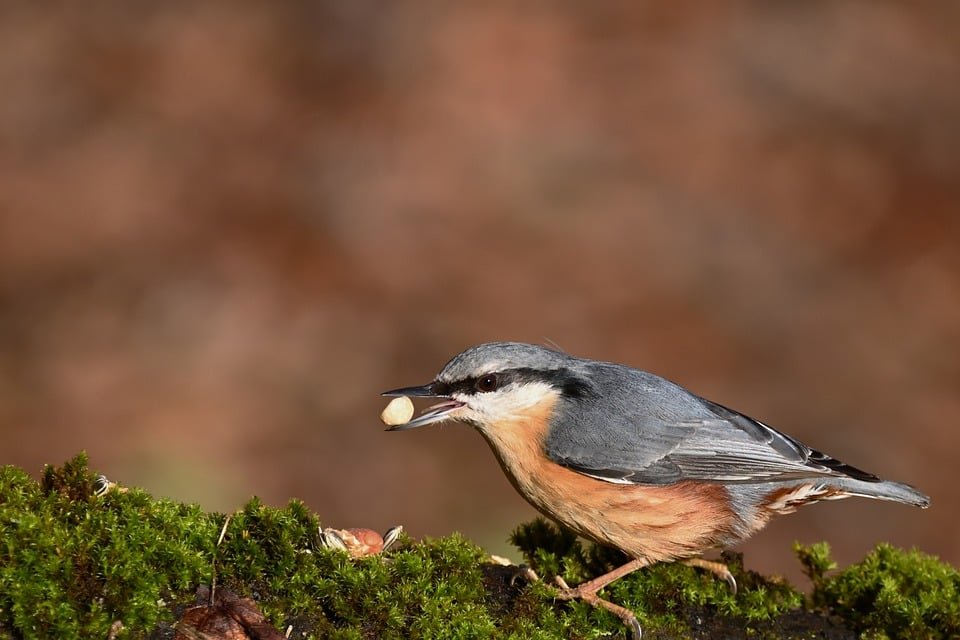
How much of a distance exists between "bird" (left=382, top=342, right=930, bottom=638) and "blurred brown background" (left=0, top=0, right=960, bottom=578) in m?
2.82

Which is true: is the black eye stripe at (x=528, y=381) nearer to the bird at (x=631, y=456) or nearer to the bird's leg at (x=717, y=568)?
the bird at (x=631, y=456)

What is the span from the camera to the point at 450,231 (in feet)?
27.8

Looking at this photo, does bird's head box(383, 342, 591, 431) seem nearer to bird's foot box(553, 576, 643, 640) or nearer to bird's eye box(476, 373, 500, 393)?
bird's eye box(476, 373, 500, 393)

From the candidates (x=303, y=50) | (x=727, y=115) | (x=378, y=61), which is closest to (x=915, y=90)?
(x=727, y=115)

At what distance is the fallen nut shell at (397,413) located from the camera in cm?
388

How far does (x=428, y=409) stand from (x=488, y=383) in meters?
0.25

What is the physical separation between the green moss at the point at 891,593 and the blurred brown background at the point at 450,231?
9.94 feet

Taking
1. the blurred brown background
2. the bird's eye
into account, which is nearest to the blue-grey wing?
the bird's eye

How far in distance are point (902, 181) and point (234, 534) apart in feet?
23.9

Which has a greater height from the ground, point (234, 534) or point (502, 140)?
point (502, 140)

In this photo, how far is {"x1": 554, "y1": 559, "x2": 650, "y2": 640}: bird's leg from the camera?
337 cm

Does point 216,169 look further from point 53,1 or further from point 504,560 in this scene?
point 504,560

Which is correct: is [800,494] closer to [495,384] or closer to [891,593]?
[891,593]

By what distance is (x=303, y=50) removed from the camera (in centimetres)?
897
